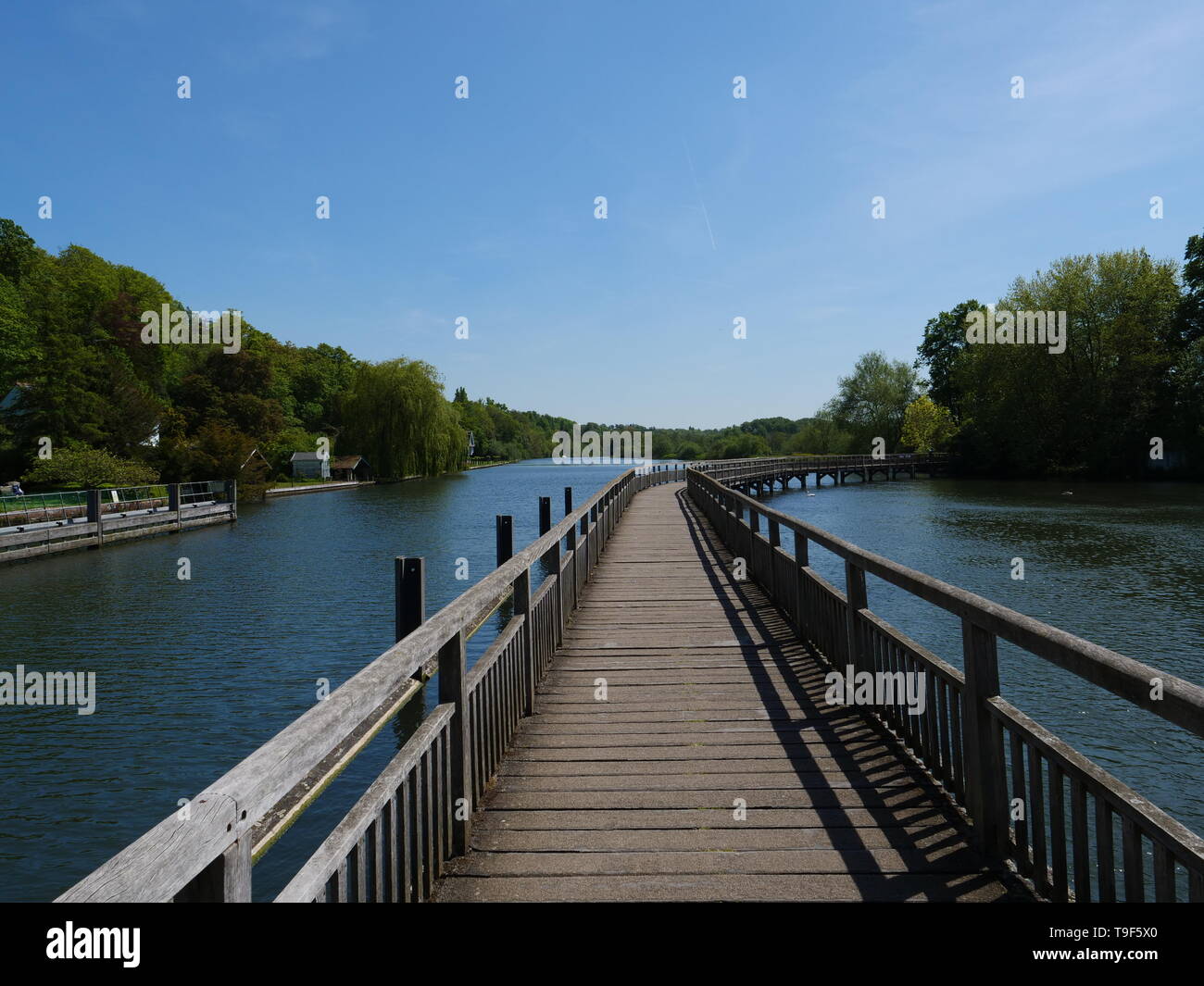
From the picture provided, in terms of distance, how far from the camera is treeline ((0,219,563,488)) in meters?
36.9

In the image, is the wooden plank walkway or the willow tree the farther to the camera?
the willow tree

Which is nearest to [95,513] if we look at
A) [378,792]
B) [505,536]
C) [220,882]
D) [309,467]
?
[505,536]

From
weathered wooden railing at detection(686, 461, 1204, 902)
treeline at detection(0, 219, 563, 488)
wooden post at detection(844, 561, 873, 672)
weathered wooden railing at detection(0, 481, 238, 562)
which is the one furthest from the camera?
treeline at detection(0, 219, 563, 488)

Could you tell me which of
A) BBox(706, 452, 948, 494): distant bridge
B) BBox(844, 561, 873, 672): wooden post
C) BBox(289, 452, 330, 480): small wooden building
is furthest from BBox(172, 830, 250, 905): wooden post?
BBox(289, 452, 330, 480): small wooden building

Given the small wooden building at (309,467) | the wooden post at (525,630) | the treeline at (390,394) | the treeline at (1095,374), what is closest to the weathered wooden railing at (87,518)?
the treeline at (390,394)

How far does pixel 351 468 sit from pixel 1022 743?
60751mm

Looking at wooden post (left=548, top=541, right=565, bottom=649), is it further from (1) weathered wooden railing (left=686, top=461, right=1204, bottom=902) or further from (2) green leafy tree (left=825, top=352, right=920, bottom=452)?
(2) green leafy tree (left=825, top=352, right=920, bottom=452)

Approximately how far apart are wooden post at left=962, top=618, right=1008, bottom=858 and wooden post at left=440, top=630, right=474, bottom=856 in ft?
6.53

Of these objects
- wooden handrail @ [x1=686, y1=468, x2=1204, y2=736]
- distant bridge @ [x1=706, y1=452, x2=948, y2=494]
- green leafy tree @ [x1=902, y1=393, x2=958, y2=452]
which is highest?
green leafy tree @ [x1=902, y1=393, x2=958, y2=452]

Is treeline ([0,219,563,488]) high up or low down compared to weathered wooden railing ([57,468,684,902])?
up

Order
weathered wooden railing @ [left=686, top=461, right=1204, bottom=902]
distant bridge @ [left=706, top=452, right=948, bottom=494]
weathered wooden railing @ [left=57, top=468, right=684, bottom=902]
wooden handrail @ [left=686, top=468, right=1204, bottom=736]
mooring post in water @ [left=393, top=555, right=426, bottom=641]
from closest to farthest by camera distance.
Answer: weathered wooden railing @ [left=57, top=468, right=684, bottom=902], wooden handrail @ [left=686, top=468, right=1204, bottom=736], weathered wooden railing @ [left=686, top=461, right=1204, bottom=902], mooring post in water @ [left=393, top=555, right=426, bottom=641], distant bridge @ [left=706, top=452, right=948, bottom=494]

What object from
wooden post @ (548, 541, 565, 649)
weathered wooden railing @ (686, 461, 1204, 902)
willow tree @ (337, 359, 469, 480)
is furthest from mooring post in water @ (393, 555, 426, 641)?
willow tree @ (337, 359, 469, 480)

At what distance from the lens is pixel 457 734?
10.8 feet
